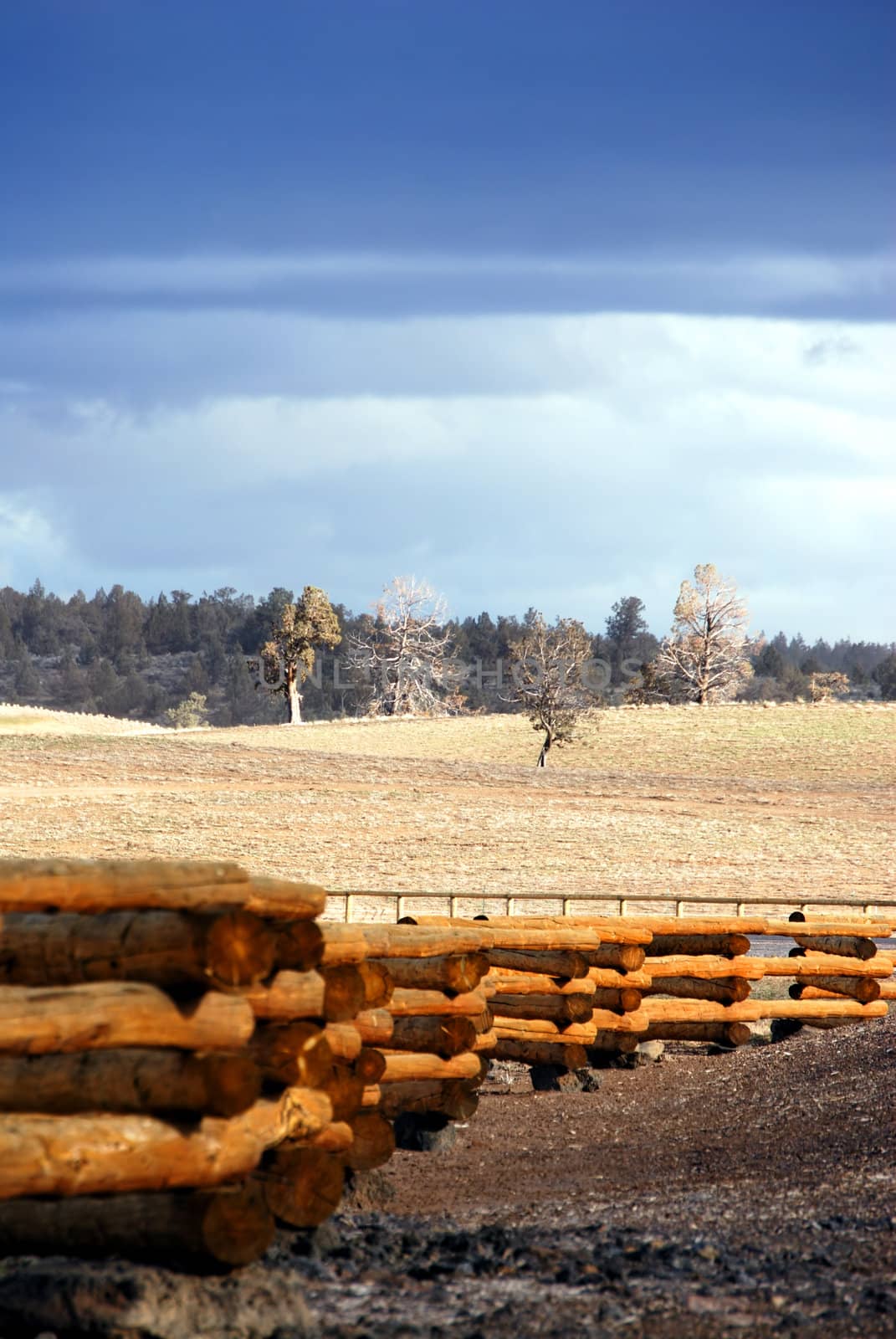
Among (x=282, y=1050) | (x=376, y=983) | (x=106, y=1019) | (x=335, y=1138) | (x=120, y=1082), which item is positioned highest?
(x=106, y=1019)

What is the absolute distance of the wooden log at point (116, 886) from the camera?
5.41 m

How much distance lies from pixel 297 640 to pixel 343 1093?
84.3 metres

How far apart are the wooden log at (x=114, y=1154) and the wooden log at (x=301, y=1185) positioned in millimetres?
649

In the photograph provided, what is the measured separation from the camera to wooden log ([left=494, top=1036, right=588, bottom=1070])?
42.4ft

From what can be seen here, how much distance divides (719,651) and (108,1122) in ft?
290

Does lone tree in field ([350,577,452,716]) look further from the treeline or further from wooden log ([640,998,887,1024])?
wooden log ([640,998,887,1024])

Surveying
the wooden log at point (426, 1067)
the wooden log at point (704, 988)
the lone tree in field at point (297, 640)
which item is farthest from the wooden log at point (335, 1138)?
the lone tree in field at point (297, 640)

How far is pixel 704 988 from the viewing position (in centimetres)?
1481

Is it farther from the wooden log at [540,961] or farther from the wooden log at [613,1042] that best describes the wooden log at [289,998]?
the wooden log at [613,1042]

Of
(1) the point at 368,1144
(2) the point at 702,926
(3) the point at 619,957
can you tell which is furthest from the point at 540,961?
(1) the point at 368,1144

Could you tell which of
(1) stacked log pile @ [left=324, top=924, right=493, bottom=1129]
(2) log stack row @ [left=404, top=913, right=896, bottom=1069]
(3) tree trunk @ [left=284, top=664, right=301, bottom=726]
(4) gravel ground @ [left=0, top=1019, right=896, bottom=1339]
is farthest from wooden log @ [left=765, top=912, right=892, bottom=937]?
(3) tree trunk @ [left=284, top=664, right=301, bottom=726]

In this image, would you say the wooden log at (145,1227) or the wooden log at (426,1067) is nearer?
the wooden log at (145,1227)

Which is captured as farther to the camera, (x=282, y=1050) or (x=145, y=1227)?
(x=282, y=1050)

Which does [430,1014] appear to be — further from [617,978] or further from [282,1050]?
[617,978]
